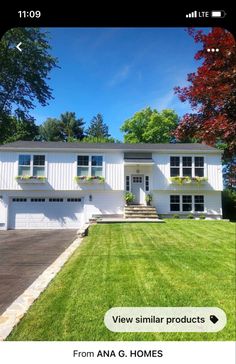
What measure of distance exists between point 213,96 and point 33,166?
45.0ft

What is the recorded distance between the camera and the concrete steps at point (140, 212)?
14398 mm

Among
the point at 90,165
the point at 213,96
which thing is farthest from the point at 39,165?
the point at 213,96

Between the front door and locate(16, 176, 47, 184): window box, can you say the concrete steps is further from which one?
locate(16, 176, 47, 184): window box

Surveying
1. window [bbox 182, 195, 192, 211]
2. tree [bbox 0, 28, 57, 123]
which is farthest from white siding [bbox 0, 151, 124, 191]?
tree [bbox 0, 28, 57, 123]

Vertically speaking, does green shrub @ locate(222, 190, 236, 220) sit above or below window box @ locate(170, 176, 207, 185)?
below

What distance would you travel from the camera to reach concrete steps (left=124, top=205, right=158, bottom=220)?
1440 cm

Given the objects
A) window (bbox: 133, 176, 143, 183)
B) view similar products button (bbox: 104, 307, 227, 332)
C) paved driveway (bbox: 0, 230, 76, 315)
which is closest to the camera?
view similar products button (bbox: 104, 307, 227, 332)

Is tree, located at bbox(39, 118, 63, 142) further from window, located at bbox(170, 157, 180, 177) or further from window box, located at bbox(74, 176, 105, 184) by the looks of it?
window box, located at bbox(74, 176, 105, 184)

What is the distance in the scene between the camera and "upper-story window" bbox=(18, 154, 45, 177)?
579 inches

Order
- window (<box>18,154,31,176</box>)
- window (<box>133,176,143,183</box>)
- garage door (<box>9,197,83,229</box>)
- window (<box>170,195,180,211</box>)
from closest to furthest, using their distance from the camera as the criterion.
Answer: garage door (<box>9,197,83,229</box>)
window (<box>18,154,31,176</box>)
window (<box>170,195,180,211</box>)
window (<box>133,176,143,183</box>)

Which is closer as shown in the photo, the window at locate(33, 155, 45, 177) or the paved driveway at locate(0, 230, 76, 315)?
the paved driveway at locate(0, 230, 76, 315)

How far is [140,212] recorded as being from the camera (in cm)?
1447

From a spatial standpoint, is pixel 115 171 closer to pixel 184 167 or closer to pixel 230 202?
pixel 184 167
